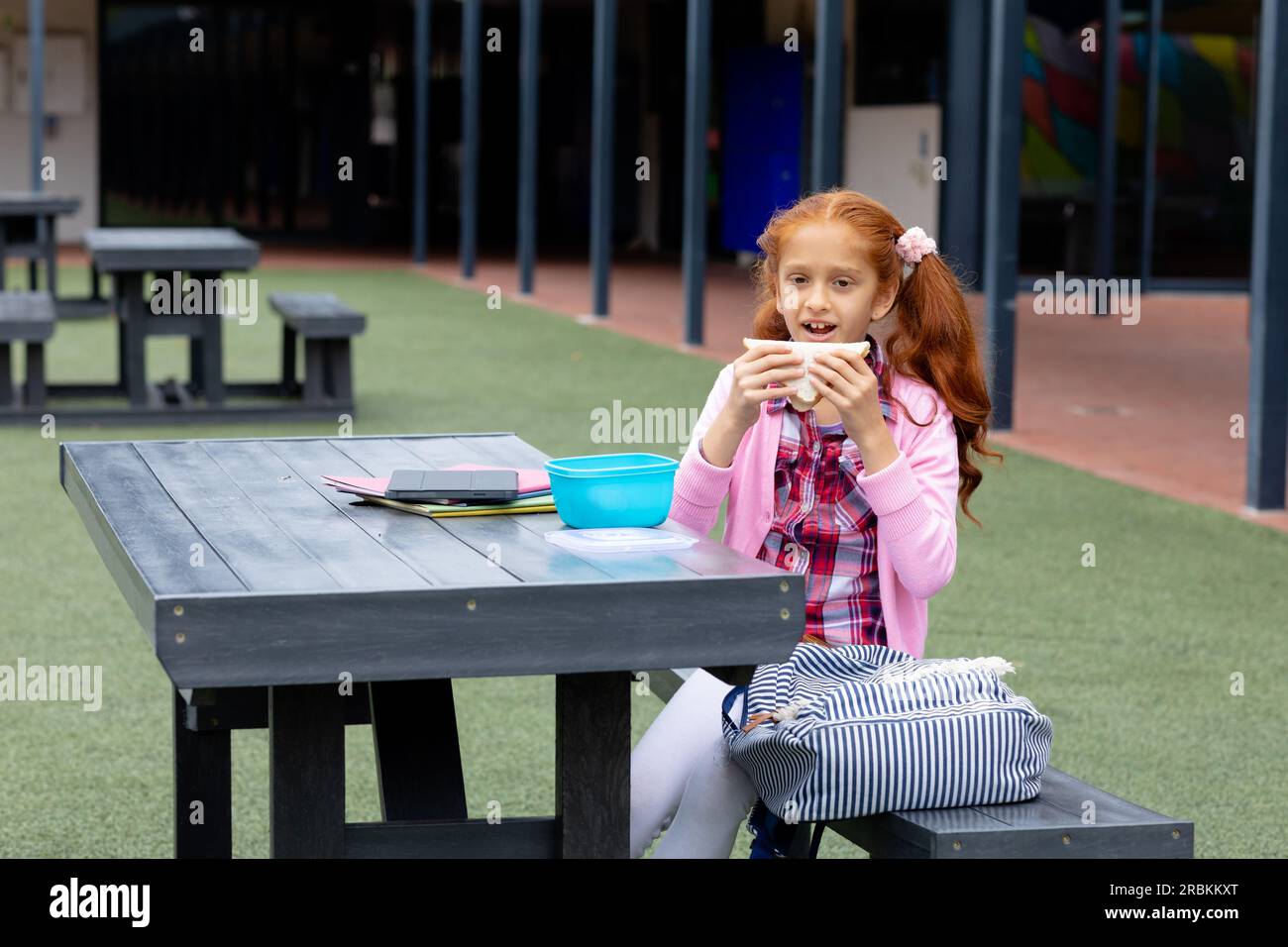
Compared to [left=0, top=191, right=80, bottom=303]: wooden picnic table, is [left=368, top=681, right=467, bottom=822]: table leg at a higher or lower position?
lower

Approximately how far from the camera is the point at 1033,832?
7.71ft

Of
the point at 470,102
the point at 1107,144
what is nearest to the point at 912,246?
the point at 1107,144

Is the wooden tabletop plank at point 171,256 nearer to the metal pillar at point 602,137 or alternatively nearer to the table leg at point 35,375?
the table leg at point 35,375

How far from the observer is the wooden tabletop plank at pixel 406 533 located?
2.20 meters

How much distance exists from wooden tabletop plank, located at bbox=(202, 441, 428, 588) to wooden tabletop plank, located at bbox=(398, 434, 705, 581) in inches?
8.5

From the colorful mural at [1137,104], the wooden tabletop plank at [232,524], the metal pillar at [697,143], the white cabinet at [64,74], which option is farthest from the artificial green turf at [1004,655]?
the white cabinet at [64,74]

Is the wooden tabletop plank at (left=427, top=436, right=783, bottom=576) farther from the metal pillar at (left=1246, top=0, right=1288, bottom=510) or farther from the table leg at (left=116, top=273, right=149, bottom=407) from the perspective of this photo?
the table leg at (left=116, top=273, right=149, bottom=407)

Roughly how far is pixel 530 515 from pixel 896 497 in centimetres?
48

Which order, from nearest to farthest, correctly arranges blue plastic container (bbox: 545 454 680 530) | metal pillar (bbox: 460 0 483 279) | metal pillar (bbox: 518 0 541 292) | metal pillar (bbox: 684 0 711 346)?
1. blue plastic container (bbox: 545 454 680 530)
2. metal pillar (bbox: 684 0 711 346)
3. metal pillar (bbox: 518 0 541 292)
4. metal pillar (bbox: 460 0 483 279)

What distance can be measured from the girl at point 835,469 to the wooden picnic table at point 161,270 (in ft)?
20.9

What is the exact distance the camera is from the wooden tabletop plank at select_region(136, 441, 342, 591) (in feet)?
7.16

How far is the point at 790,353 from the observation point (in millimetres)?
2537

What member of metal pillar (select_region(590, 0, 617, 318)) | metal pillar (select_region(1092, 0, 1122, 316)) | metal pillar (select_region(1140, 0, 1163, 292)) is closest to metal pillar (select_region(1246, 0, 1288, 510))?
metal pillar (select_region(590, 0, 617, 318))
